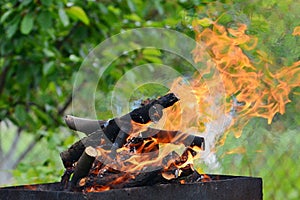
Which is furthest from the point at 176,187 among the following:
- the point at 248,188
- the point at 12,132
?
the point at 12,132

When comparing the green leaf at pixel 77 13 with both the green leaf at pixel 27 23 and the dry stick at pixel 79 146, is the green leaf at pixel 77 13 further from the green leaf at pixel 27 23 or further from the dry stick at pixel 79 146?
the dry stick at pixel 79 146

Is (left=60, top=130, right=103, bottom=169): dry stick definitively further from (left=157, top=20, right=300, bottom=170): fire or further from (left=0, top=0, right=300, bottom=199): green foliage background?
(left=157, top=20, right=300, bottom=170): fire

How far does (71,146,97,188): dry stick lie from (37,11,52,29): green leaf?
5.75 feet

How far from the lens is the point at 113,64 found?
14.0 ft

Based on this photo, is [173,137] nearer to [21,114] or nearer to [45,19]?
[45,19]

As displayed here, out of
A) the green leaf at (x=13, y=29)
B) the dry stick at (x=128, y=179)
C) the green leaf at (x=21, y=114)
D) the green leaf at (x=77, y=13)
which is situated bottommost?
the green leaf at (x=21, y=114)

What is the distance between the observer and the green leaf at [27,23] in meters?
3.83

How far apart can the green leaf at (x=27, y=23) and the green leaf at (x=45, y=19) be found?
0.05 m

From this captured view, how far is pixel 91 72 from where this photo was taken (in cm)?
348

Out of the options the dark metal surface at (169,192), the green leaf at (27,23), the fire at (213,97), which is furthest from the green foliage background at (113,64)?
the dark metal surface at (169,192)

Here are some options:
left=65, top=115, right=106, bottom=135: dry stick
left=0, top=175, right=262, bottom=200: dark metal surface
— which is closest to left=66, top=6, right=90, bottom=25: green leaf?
left=65, top=115, right=106, bottom=135: dry stick

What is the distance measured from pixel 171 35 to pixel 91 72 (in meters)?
0.49

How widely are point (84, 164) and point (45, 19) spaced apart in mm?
1800

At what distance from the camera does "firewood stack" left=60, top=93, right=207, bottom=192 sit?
2.22 meters
